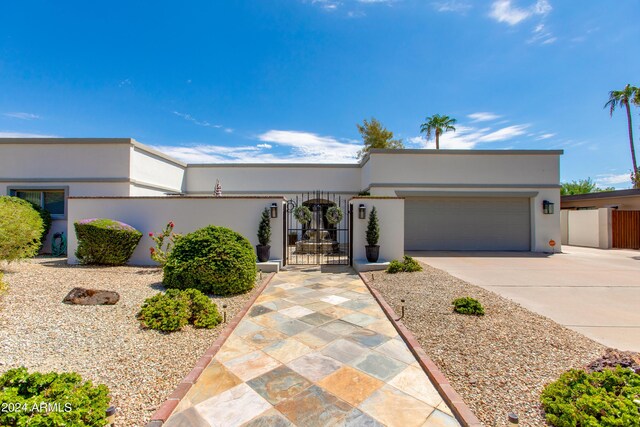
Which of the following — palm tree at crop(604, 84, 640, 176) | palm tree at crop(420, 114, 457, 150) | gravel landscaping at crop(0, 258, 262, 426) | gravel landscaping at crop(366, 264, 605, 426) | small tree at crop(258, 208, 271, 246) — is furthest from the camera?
palm tree at crop(420, 114, 457, 150)

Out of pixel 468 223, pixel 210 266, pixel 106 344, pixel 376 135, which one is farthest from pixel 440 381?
pixel 376 135

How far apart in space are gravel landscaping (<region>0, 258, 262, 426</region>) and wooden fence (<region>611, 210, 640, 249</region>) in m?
18.5

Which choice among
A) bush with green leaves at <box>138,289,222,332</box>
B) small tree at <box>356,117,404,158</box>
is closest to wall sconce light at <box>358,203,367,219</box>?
bush with green leaves at <box>138,289,222,332</box>

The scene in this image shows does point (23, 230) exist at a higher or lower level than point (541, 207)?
lower

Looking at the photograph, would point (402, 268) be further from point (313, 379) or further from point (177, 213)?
point (177, 213)

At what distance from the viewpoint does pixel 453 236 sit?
492 inches

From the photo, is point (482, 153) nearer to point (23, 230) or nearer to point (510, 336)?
point (510, 336)

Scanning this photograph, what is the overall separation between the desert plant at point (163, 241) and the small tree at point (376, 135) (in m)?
17.0

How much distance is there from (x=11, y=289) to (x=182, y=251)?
2.91 m

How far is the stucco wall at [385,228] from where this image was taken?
8.66m

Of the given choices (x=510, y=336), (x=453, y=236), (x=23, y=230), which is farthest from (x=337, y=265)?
(x=23, y=230)

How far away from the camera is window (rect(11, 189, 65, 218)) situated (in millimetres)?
10523

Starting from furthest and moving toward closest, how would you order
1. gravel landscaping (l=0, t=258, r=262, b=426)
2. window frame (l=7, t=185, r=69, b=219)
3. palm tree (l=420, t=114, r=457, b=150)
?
palm tree (l=420, t=114, r=457, b=150) < window frame (l=7, t=185, r=69, b=219) < gravel landscaping (l=0, t=258, r=262, b=426)

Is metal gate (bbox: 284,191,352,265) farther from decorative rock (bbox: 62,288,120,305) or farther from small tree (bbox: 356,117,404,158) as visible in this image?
small tree (bbox: 356,117,404,158)
